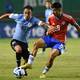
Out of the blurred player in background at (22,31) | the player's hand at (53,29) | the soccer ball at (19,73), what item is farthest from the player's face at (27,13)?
the soccer ball at (19,73)

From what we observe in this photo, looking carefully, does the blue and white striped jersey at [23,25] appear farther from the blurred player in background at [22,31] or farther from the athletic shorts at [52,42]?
the athletic shorts at [52,42]

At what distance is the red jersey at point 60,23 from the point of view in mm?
15011

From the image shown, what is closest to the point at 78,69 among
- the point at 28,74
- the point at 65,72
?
the point at 65,72

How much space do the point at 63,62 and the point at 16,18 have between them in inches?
175

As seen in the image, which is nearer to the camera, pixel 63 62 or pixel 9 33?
pixel 63 62

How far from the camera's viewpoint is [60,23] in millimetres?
15000

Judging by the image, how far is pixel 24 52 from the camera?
592 inches

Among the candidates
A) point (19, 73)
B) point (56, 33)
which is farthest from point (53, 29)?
point (19, 73)

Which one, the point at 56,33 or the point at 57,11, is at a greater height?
the point at 57,11

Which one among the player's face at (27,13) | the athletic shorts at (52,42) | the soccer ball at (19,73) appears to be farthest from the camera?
the athletic shorts at (52,42)

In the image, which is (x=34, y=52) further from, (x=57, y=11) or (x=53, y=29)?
(x=57, y=11)

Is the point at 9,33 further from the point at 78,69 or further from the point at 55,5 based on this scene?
the point at 55,5

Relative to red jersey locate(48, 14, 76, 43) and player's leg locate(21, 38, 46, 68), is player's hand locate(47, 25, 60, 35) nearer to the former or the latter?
red jersey locate(48, 14, 76, 43)

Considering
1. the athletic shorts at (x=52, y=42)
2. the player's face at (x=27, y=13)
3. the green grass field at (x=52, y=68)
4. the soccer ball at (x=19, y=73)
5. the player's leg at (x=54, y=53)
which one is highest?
the player's face at (x=27, y=13)
